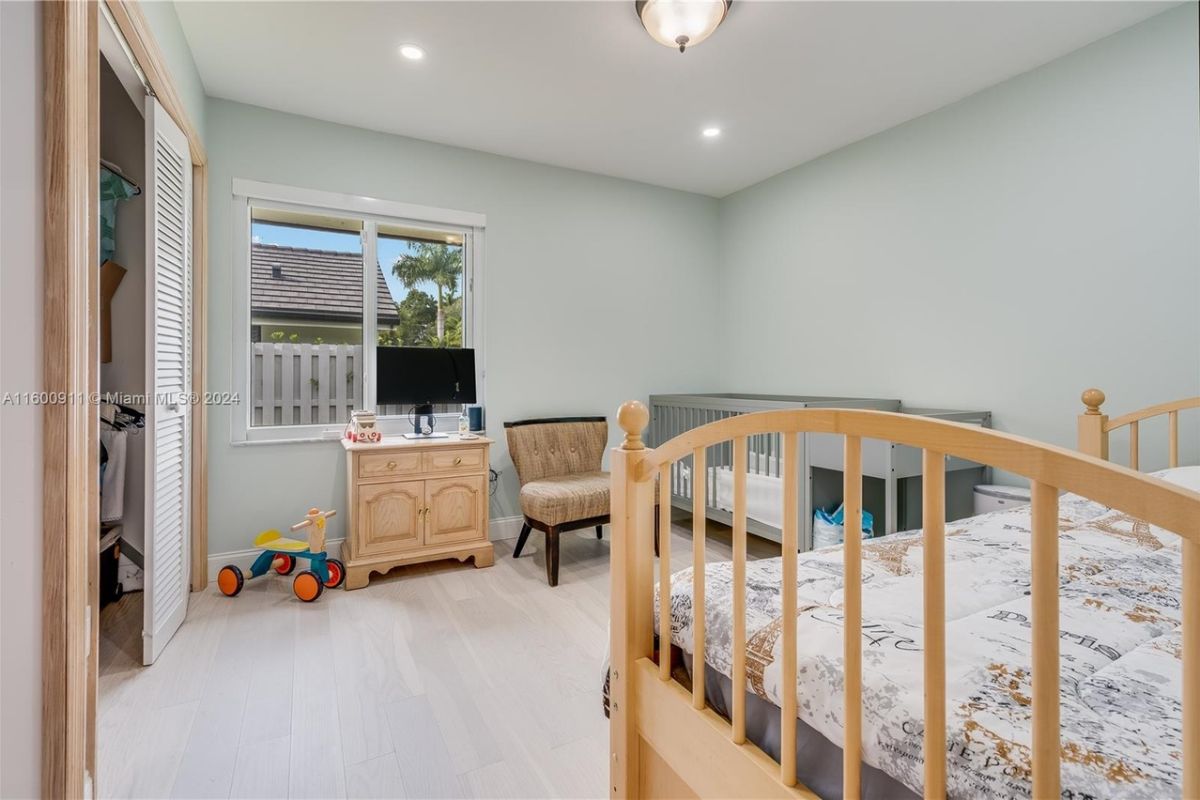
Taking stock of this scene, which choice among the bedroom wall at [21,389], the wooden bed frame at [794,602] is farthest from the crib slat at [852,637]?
the bedroom wall at [21,389]

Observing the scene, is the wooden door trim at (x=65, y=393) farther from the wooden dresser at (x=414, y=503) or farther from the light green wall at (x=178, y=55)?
the wooden dresser at (x=414, y=503)

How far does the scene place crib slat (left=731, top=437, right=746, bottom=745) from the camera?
0.90 metres

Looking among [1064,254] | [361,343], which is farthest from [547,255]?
[1064,254]

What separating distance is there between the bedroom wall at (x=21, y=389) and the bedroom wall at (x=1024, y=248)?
134 inches

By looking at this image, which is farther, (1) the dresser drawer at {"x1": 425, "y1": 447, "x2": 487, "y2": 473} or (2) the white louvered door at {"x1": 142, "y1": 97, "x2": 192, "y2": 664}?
(1) the dresser drawer at {"x1": 425, "y1": 447, "x2": 487, "y2": 473}

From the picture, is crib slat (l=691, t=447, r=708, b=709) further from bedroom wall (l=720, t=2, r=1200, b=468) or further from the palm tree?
the palm tree

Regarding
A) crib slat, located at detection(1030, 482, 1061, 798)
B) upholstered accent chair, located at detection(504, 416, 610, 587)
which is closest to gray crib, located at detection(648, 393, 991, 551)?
upholstered accent chair, located at detection(504, 416, 610, 587)

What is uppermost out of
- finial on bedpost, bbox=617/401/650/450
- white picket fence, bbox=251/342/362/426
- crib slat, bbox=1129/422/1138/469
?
white picket fence, bbox=251/342/362/426

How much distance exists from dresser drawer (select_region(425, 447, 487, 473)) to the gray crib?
1.30m

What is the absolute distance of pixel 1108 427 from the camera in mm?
2078

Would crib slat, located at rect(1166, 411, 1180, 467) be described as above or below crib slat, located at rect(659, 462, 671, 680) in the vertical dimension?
above

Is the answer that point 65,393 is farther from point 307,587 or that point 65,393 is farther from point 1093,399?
point 1093,399

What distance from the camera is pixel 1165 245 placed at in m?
2.11

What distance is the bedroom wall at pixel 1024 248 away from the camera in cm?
211
